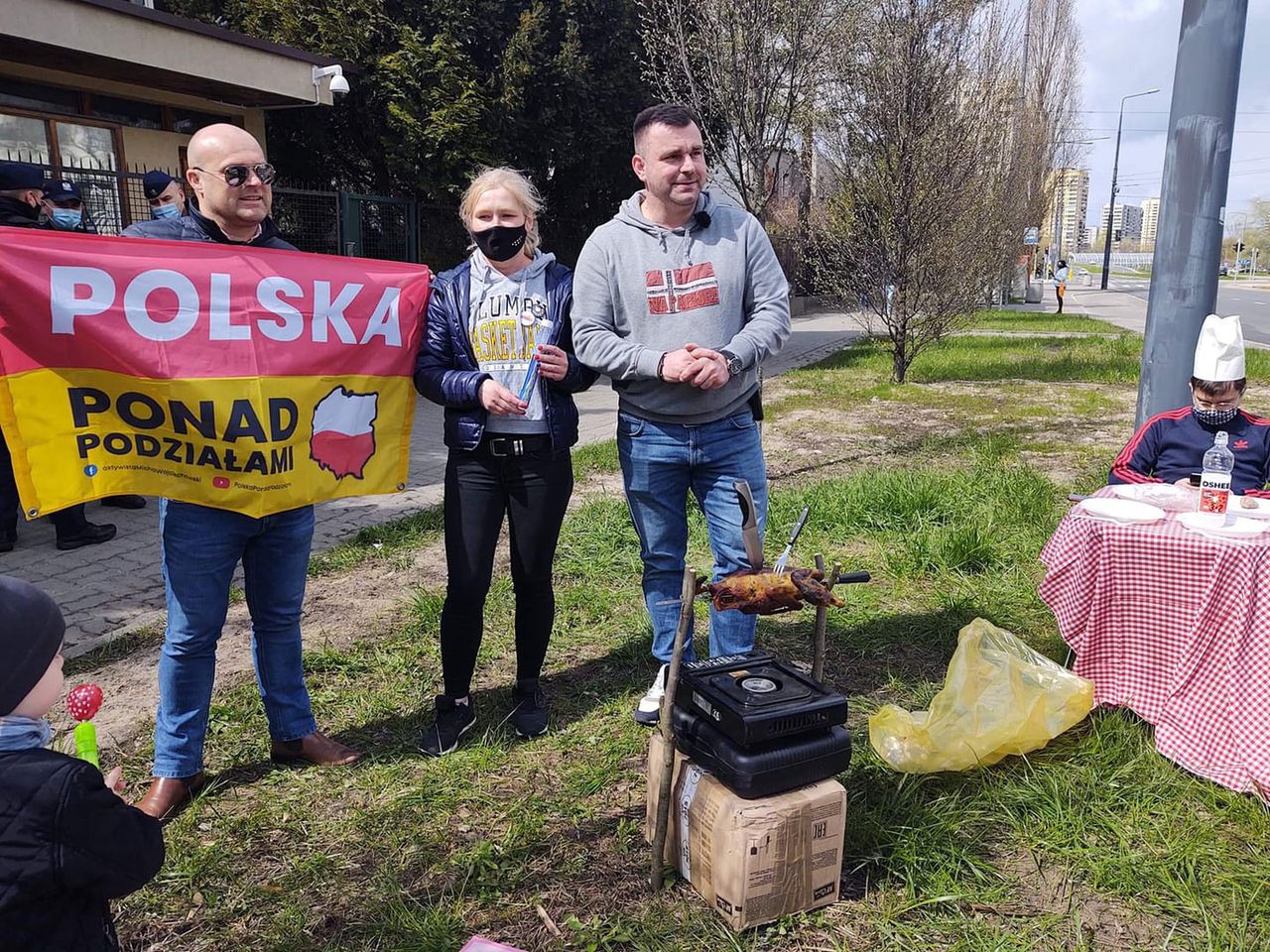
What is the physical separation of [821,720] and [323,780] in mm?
1786

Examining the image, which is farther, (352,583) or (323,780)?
(352,583)

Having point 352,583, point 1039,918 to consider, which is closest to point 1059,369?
point 352,583

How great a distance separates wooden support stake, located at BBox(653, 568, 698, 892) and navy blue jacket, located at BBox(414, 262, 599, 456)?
38.9 inches

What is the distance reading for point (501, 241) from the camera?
321 cm

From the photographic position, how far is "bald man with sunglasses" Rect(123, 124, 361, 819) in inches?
112

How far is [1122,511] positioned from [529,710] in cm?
233

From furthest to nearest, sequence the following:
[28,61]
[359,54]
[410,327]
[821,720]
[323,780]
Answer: [359,54] → [28,61] → [410,327] → [323,780] → [821,720]

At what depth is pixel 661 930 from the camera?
2471mm

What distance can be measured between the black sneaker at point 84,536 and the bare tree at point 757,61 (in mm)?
5596

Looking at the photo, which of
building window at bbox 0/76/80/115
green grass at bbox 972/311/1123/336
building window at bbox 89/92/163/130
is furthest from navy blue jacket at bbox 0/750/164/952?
green grass at bbox 972/311/1123/336

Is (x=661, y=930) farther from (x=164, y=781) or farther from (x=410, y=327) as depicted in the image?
(x=410, y=327)

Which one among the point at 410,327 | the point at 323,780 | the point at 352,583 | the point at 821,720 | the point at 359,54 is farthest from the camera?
the point at 359,54

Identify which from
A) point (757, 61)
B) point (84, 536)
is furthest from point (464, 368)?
point (757, 61)

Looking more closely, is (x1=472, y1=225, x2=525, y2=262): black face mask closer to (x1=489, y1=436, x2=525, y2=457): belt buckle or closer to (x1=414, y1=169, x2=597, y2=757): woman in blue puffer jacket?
(x1=414, y1=169, x2=597, y2=757): woman in blue puffer jacket
